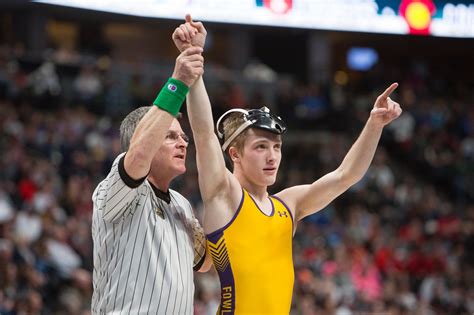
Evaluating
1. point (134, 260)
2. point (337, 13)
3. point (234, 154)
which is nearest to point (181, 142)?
point (234, 154)

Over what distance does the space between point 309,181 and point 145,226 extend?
11.5m

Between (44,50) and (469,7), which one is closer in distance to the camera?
(469,7)

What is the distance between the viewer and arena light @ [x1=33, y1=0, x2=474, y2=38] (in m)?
11.1

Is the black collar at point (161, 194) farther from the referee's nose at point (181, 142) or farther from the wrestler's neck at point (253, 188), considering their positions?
the wrestler's neck at point (253, 188)

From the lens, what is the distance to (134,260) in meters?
3.66

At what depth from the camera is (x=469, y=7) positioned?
12.1m

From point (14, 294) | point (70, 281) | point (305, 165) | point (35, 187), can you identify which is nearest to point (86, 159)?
point (35, 187)

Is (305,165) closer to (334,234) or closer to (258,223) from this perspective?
(334,234)

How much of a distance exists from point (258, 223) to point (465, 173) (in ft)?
42.9

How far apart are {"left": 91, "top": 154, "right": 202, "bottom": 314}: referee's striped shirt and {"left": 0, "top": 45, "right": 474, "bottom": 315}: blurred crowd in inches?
206

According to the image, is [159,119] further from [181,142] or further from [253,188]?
[253,188]

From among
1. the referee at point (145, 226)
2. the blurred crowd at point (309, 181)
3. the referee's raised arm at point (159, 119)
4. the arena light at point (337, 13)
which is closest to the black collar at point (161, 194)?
the referee at point (145, 226)

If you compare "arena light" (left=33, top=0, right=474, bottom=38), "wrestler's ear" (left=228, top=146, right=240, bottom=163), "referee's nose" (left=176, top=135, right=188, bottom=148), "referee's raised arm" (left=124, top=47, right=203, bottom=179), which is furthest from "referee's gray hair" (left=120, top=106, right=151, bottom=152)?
"arena light" (left=33, top=0, right=474, bottom=38)

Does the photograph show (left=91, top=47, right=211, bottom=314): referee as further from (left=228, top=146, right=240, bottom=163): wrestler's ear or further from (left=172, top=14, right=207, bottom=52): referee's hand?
(left=228, top=146, right=240, bottom=163): wrestler's ear
